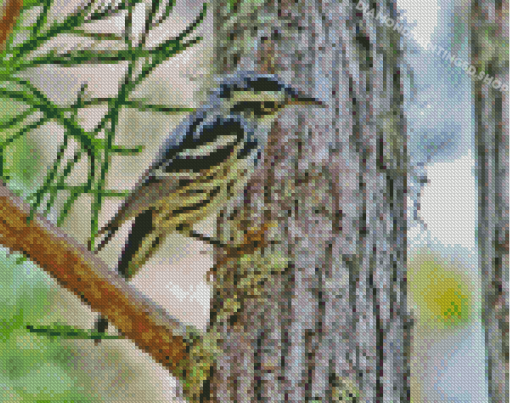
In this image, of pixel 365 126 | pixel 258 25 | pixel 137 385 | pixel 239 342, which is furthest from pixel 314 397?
pixel 137 385

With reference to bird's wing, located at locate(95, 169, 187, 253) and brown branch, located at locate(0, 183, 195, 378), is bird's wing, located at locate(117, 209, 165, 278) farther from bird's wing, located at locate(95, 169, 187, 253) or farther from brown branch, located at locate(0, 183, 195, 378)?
brown branch, located at locate(0, 183, 195, 378)

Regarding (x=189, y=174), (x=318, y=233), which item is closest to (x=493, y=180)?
(x=318, y=233)

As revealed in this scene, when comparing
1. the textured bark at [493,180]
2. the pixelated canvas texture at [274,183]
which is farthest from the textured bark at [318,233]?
the textured bark at [493,180]

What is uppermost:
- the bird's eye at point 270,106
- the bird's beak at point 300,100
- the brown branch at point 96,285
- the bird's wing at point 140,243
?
the bird's eye at point 270,106

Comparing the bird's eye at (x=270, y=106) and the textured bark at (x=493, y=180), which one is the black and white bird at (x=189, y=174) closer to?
the bird's eye at (x=270, y=106)

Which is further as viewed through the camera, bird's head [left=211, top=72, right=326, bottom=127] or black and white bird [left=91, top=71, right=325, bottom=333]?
black and white bird [left=91, top=71, right=325, bottom=333]

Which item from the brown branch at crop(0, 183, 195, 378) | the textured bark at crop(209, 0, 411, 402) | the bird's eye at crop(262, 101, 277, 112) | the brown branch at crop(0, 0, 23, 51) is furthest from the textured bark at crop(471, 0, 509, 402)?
the brown branch at crop(0, 0, 23, 51)

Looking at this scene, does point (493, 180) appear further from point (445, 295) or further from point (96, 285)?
point (445, 295)
